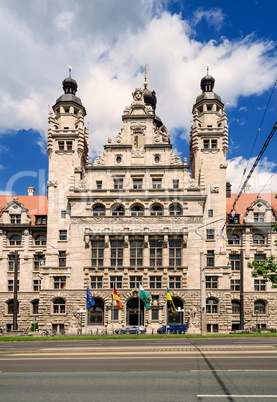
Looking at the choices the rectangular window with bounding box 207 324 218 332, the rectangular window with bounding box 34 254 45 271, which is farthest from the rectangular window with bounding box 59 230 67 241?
the rectangular window with bounding box 207 324 218 332

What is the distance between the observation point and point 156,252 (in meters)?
57.2

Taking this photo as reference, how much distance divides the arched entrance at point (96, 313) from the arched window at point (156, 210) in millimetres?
14094

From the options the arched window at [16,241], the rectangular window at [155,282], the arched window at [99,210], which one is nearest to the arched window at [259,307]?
the rectangular window at [155,282]

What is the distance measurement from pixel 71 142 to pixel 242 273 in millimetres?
32076

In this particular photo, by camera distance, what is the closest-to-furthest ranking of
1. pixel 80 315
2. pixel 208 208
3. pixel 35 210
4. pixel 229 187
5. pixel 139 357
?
pixel 139 357 → pixel 80 315 → pixel 208 208 → pixel 35 210 → pixel 229 187

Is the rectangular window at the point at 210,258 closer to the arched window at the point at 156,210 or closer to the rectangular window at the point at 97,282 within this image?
the arched window at the point at 156,210

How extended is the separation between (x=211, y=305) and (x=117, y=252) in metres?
14.8

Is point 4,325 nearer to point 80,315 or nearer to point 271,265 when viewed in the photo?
point 80,315

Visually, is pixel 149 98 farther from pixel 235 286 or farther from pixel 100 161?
pixel 235 286

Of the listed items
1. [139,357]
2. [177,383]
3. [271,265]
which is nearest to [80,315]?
[271,265]

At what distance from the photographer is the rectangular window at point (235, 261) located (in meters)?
63.0

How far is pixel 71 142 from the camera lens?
2516 inches

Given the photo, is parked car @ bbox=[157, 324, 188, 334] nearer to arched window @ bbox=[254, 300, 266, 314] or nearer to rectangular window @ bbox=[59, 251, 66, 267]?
arched window @ bbox=[254, 300, 266, 314]

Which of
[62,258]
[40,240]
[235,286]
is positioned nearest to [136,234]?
[62,258]
